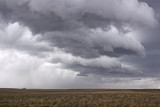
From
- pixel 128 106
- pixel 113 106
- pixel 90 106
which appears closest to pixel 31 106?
pixel 90 106

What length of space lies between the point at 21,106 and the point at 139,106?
1822 centimetres

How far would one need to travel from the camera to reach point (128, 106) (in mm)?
37156

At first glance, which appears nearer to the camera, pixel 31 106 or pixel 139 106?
pixel 31 106

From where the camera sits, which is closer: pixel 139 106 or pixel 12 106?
pixel 12 106

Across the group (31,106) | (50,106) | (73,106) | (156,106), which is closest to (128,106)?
(156,106)

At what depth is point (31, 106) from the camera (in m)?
34.4

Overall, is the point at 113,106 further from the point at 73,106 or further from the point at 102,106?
the point at 73,106

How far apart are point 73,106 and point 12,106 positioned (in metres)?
9.11

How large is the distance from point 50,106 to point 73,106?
11.6 feet

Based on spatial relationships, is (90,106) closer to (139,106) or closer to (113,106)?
(113,106)

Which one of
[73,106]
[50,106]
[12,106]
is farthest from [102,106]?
[12,106]

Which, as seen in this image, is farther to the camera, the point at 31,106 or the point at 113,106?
the point at 113,106

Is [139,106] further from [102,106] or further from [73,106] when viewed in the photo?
[73,106]

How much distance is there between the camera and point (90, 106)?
3612 cm
